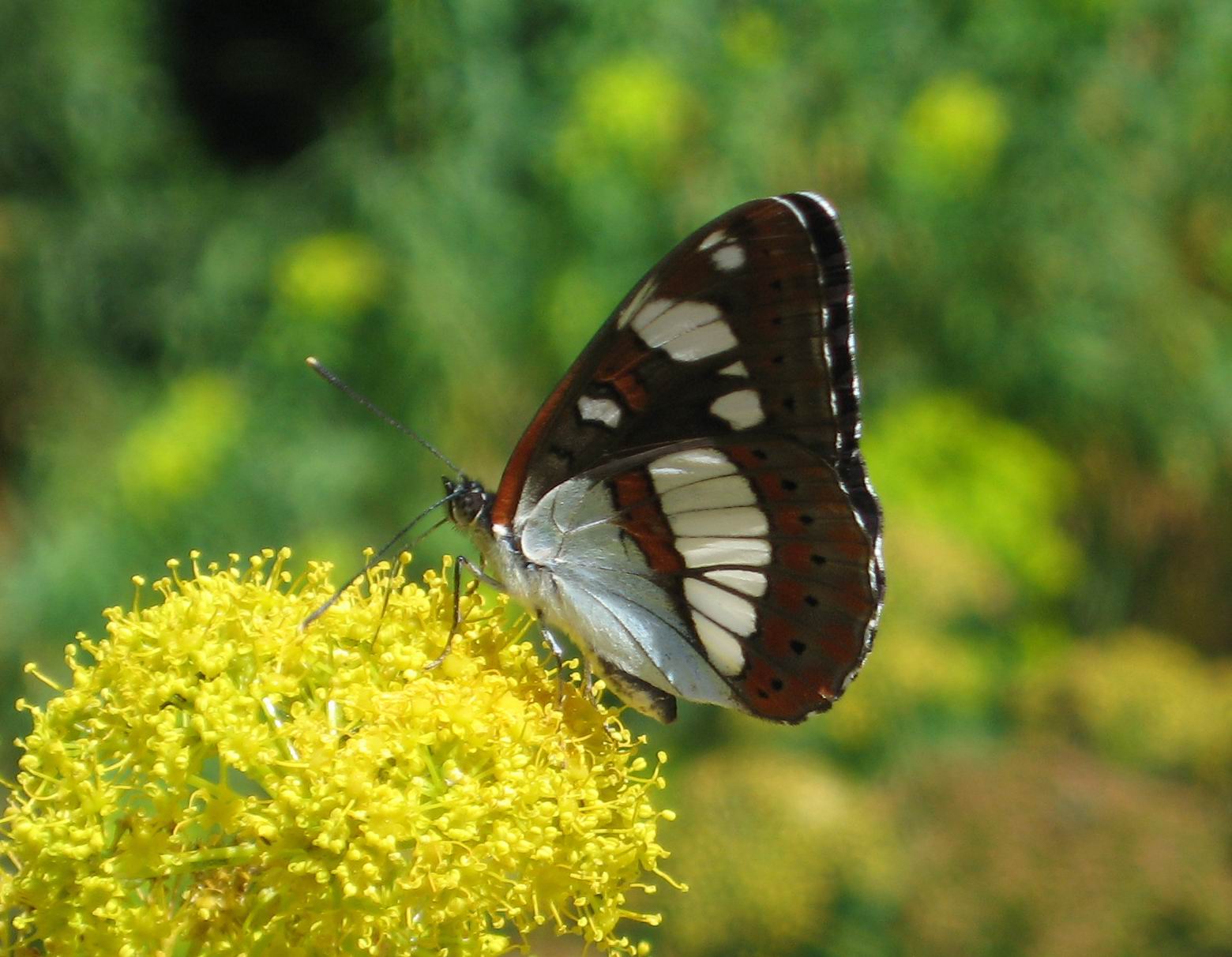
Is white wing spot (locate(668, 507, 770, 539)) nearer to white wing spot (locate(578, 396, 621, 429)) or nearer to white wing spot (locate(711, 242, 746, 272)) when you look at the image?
white wing spot (locate(578, 396, 621, 429))

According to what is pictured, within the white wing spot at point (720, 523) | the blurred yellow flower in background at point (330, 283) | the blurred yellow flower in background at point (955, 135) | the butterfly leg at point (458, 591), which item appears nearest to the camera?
the butterfly leg at point (458, 591)

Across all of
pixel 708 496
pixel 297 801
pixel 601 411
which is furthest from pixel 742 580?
pixel 297 801

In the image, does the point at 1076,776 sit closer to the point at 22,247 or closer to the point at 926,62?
the point at 926,62

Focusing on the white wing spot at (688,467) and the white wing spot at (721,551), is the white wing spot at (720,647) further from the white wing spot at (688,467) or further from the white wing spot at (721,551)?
the white wing spot at (688,467)

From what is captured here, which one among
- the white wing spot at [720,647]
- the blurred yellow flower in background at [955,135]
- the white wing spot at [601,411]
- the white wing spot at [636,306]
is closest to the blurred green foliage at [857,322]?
the blurred yellow flower in background at [955,135]

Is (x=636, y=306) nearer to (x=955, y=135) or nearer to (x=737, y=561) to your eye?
(x=737, y=561)

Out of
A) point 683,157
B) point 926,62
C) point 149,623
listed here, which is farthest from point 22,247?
point 149,623
